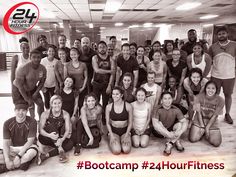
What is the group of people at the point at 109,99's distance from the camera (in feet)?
→ 8.57

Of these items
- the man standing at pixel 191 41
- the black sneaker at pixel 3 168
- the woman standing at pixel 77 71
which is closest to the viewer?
the black sneaker at pixel 3 168

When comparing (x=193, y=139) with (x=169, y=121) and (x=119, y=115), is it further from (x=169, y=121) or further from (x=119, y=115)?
(x=119, y=115)

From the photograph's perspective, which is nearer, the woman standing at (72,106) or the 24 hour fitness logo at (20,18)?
the 24 hour fitness logo at (20,18)

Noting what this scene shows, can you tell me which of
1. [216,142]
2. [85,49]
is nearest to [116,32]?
[85,49]

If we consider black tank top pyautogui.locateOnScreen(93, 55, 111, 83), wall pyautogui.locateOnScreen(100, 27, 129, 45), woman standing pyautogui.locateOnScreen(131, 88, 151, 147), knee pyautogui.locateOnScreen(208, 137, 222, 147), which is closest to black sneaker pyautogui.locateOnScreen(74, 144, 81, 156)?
woman standing pyautogui.locateOnScreen(131, 88, 151, 147)

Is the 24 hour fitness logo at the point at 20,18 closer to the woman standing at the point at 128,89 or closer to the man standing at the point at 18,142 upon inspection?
the man standing at the point at 18,142

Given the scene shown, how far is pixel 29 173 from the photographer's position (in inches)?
93.3

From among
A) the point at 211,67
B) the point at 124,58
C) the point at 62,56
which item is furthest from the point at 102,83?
the point at 211,67

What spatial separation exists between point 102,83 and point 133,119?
2.66ft

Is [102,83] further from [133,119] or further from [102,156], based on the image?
[102,156]

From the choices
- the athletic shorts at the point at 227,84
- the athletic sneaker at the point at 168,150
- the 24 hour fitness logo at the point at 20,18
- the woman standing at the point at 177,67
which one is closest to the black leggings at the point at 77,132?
the athletic sneaker at the point at 168,150

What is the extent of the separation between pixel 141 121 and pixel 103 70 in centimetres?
97

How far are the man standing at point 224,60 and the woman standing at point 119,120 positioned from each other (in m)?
1.64

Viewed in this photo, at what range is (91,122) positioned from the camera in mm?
2900
